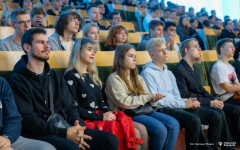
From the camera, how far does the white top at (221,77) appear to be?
2.43 meters

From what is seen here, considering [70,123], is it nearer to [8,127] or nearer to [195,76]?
[8,127]

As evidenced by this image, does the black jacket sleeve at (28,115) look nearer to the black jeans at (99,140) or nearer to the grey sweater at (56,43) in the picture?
the black jeans at (99,140)

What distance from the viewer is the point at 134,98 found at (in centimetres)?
166

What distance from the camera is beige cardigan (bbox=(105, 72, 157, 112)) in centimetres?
165

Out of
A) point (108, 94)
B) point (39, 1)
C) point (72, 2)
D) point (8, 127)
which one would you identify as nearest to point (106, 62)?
point (108, 94)

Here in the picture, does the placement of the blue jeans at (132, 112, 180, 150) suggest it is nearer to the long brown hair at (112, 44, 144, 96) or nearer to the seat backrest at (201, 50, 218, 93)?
the long brown hair at (112, 44, 144, 96)

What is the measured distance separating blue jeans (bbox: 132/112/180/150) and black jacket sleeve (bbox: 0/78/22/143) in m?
0.78

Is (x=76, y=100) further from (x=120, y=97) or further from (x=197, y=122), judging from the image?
(x=197, y=122)

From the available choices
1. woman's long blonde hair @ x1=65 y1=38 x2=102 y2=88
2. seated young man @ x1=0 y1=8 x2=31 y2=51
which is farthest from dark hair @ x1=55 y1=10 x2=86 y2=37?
woman's long blonde hair @ x1=65 y1=38 x2=102 y2=88

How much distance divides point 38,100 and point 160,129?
2.45 ft

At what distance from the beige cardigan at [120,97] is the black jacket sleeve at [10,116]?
68cm

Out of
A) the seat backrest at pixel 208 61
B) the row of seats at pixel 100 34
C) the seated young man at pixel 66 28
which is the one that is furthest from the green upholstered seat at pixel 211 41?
the seated young man at pixel 66 28

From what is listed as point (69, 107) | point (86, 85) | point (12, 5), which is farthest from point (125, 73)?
point (12, 5)

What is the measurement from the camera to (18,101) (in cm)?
122
